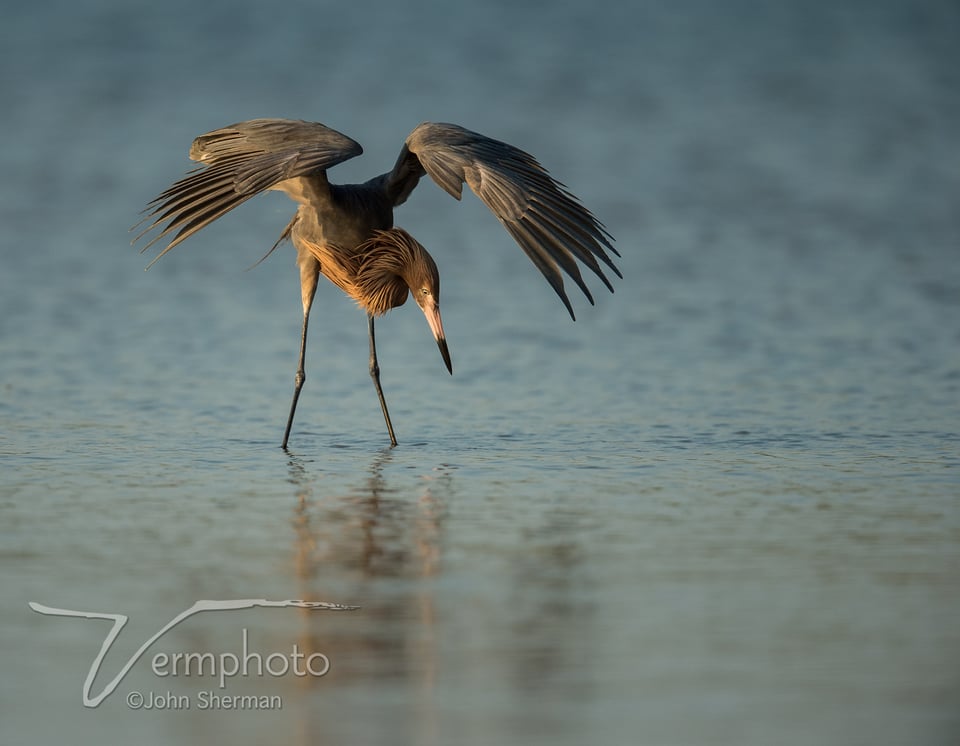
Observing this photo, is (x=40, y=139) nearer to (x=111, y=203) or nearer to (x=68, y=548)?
(x=111, y=203)

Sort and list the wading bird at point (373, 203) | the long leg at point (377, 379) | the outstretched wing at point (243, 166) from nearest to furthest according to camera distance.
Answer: the wading bird at point (373, 203), the outstretched wing at point (243, 166), the long leg at point (377, 379)

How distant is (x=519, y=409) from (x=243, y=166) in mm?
2062

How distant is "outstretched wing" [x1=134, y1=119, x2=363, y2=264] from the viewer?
21.6 feet

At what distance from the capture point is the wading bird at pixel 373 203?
19.0ft

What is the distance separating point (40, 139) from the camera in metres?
15.4

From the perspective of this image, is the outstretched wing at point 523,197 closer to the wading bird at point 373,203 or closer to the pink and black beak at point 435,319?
the wading bird at point 373,203

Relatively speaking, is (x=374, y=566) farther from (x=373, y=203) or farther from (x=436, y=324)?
(x=373, y=203)

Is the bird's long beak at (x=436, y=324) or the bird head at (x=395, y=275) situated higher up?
the bird head at (x=395, y=275)

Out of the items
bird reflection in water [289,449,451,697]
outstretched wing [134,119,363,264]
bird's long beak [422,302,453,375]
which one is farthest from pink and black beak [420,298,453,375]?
outstretched wing [134,119,363,264]

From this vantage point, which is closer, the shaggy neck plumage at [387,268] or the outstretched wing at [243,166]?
the outstretched wing at [243,166]

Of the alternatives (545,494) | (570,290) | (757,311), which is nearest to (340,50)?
(570,290)

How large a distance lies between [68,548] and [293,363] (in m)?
4.14
